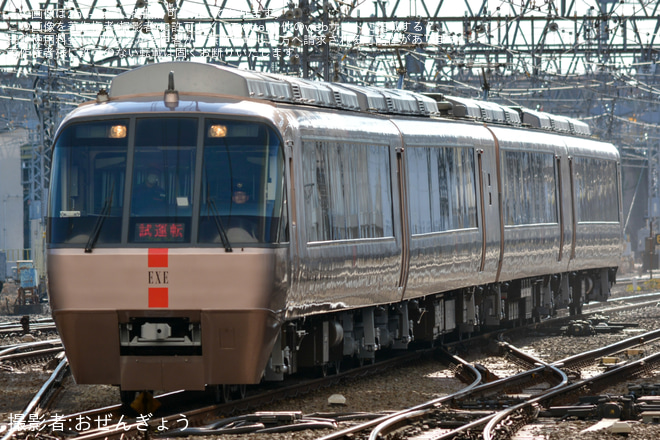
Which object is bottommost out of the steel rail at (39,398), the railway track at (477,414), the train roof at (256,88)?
the railway track at (477,414)

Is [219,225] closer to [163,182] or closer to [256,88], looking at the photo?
[163,182]

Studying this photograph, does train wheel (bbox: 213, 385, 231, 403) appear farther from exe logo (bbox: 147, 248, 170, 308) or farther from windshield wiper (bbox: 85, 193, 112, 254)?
windshield wiper (bbox: 85, 193, 112, 254)

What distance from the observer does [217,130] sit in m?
Answer: 12.5

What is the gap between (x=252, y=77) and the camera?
13.4 m

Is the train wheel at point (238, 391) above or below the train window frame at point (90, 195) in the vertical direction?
below

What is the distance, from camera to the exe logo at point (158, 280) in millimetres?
12141

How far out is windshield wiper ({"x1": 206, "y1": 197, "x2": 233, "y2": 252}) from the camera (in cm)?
1214

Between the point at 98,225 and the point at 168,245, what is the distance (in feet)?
2.26

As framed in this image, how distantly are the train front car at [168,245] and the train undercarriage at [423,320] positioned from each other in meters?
1.16

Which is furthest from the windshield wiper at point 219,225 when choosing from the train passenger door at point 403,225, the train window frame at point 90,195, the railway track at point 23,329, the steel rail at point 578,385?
the railway track at point 23,329

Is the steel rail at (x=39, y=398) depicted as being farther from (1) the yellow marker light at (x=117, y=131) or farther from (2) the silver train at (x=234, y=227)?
(1) the yellow marker light at (x=117, y=131)

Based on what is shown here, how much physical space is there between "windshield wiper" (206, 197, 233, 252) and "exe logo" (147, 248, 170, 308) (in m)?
0.51

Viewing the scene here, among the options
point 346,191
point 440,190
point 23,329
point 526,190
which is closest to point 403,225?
point 440,190

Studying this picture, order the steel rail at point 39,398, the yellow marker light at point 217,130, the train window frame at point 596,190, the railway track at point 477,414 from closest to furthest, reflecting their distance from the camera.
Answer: the steel rail at point 39,398
the railway track at point 477,414
the yellow marker light at point 217,130
the train window frame at point 596,190
